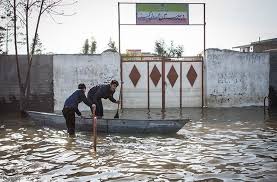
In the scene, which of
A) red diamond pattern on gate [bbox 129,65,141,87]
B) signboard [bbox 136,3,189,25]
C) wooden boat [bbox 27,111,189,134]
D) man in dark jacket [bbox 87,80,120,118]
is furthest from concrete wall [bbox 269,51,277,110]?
man in dark jacket [bbox 87,80,120,118]

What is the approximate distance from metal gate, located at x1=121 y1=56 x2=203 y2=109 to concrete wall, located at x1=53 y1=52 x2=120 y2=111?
70cm

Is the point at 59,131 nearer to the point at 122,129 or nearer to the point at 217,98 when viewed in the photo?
the point at 122,129

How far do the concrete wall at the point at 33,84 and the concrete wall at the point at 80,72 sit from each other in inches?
13.1

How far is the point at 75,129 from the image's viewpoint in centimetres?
1334

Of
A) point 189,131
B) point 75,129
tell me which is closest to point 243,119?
point 189,131

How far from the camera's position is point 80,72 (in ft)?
62.0

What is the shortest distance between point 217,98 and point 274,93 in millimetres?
3094

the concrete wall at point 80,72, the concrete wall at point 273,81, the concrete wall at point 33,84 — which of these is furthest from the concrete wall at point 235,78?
the concrete wall at point 33,84

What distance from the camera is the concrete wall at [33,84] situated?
61.5 feet

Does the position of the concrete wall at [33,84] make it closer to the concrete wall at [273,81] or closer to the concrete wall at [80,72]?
the concrete wall at [80,72]

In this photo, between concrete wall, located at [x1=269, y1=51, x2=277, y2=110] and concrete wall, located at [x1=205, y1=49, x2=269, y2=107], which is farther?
concrete wall, located at [x1=269, y1=51, x2=277, y2=110]

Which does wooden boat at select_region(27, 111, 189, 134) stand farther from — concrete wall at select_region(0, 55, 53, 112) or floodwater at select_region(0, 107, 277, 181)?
concrete wall at select_region(0, 55, 53, 112)

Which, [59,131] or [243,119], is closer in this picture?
[59,131]

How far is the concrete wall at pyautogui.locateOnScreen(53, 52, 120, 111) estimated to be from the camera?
18.8m
